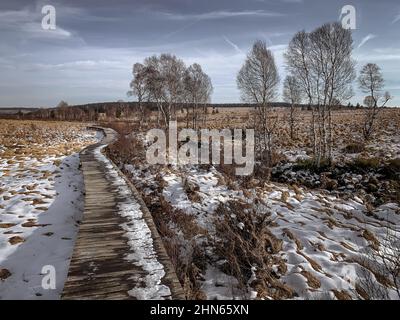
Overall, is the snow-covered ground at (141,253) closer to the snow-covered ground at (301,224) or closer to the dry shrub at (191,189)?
the snow-covered ground at (301,224)

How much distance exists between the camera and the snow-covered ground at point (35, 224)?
Result: 18.0 ft

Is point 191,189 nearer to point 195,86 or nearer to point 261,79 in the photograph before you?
point 261,79

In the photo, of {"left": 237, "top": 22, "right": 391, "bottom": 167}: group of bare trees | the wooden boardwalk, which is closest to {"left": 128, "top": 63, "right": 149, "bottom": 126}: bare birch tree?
{"left": 237, "top": 22, "right": 391, "bottom": 167}: group of bare trees

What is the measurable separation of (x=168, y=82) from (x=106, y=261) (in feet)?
97.9

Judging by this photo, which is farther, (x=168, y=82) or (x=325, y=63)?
(x=168, y=82)

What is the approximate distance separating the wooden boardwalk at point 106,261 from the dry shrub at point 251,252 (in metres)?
1.68

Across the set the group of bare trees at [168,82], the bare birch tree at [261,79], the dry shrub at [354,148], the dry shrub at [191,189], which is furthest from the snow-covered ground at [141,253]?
the group of bare trees at [168,82]

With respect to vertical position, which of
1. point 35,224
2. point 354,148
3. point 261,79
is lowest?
point 35,224

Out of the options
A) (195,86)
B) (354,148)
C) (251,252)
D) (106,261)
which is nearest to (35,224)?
(106,261)

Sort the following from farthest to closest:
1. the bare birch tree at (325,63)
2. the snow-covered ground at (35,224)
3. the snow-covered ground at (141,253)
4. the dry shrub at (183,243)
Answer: the bare birch tree at (325,63), the dry shrub at (183,243), the snow-covered ground at (35,224), the snow-covered ground at (141,253)

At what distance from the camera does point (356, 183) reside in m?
16.0

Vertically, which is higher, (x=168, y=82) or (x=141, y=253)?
(x=168, y=82)

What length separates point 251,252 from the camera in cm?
661
